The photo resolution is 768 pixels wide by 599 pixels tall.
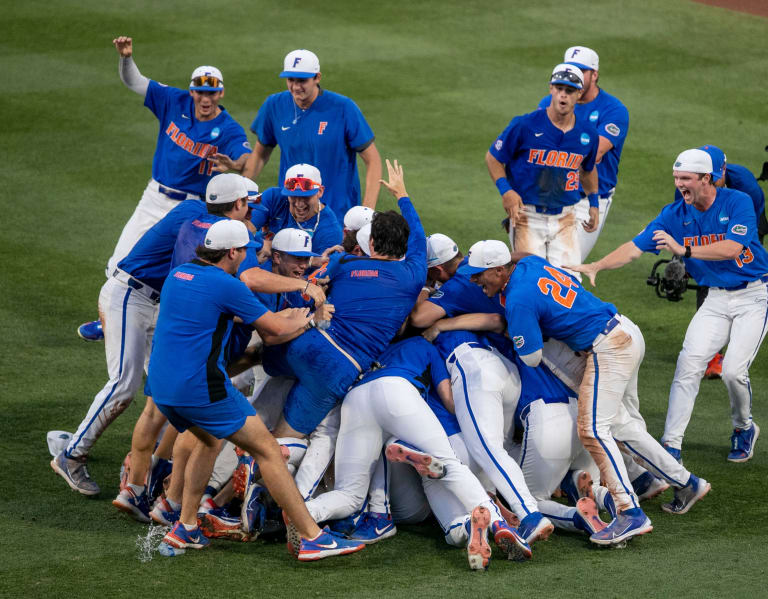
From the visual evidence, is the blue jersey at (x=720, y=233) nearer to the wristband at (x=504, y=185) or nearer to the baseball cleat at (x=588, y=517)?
the wristband at (x=504, y=185)

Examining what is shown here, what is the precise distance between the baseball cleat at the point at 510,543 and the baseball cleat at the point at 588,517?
468mm

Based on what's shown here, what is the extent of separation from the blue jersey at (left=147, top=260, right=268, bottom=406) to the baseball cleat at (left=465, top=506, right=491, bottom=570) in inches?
56.4

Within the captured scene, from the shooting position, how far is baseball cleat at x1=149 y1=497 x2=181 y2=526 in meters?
6.96

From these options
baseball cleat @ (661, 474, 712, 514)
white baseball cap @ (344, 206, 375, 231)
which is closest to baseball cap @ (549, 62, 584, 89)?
white baseball cap @ (344, 206, 375, 231)

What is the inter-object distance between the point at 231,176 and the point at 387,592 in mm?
2711

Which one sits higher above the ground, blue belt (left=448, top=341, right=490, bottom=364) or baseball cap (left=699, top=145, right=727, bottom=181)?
baseball cap (left=699, top=145, right=727, bottom=181)

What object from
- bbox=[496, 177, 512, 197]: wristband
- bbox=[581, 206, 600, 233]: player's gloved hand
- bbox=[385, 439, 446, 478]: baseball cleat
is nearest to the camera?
bbox=[385, 439, 446, 478]: baseball cleat

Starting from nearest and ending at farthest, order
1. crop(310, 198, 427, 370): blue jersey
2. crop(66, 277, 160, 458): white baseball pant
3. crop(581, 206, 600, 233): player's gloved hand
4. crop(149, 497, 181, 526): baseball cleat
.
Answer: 1. crop(149, 497, 181, 526): baseball cleat
2. crop(310, 198, 427, 370): blue jersey
3. crop(66, 277, 160, 458): white baseball pant
4. crop(581, 206, 600, 233): player's gloved hand

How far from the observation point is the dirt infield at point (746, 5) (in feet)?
65.2

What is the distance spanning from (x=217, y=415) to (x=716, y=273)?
3.72m

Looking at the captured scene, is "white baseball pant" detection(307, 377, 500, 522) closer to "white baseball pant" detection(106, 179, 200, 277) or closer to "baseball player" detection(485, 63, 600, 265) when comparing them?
"baseball player" detection(485, 63, 600, 265)

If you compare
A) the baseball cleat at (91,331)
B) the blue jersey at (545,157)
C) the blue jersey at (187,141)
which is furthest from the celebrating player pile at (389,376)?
the baseball cleat at (91,331)

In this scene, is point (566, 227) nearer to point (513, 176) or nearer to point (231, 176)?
point (513, 176)

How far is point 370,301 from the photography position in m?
7.27
